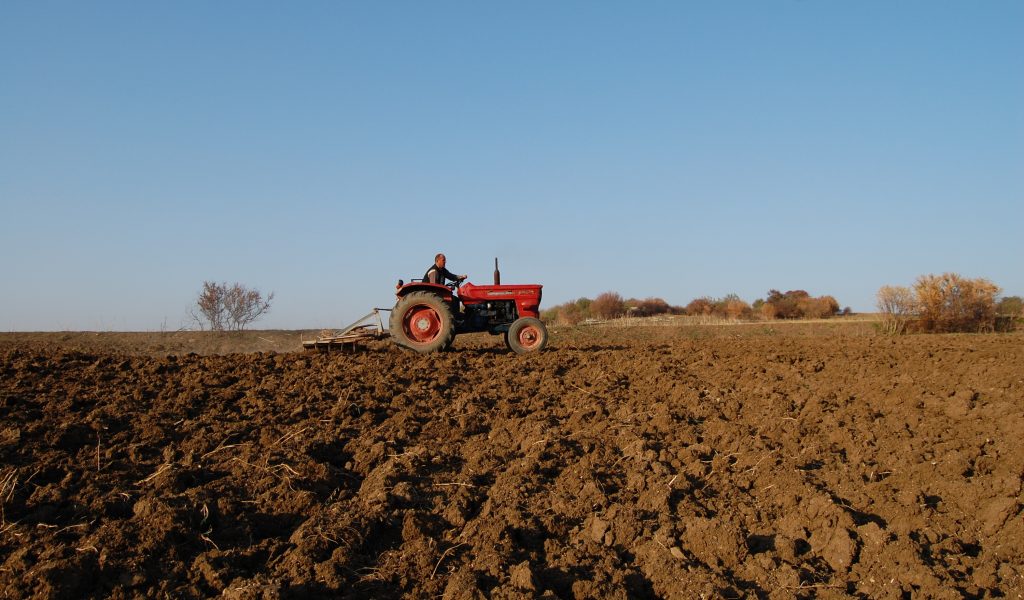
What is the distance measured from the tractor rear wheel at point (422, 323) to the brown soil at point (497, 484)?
2.20 m

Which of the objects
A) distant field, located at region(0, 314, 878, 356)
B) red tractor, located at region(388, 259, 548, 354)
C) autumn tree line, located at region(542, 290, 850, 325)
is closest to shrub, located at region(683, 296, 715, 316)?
autumn tree line, located at region(542, 290, 850, 325)

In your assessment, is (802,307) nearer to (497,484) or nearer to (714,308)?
(714,308)

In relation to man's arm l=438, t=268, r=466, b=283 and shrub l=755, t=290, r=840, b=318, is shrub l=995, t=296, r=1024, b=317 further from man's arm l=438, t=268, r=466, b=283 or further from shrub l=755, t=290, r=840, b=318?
man's arm l=438, t=268, r=466, b=283

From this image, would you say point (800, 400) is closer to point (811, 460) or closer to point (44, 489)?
point (811, 460)

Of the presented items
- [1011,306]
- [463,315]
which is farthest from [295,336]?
[1011,306]

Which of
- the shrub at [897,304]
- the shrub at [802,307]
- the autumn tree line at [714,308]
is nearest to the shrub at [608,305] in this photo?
the autumn tree line at [714,308]

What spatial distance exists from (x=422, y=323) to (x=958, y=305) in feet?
56.5

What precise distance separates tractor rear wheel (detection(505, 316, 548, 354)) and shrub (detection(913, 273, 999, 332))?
14.7 m

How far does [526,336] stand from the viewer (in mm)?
11680

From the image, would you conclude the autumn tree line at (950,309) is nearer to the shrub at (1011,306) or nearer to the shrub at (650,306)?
the shrub at (1011,306)

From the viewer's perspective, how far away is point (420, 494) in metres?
4.77

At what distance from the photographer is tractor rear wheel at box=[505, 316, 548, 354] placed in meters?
11.5

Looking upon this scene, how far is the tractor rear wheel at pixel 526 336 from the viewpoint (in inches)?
453

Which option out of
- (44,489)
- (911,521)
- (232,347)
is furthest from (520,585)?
(232,347)
